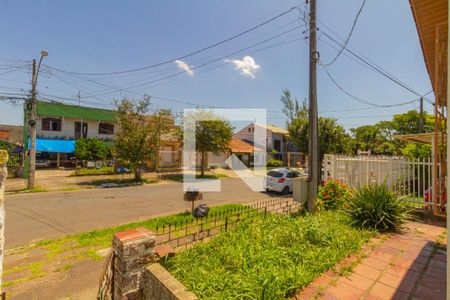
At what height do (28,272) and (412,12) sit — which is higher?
(412,12)

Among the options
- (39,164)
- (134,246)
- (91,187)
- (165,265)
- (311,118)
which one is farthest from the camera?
(39,164)

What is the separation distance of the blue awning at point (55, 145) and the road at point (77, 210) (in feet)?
39.5

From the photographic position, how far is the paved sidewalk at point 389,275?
2477 mm

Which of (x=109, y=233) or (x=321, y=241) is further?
(x=109, y=233)

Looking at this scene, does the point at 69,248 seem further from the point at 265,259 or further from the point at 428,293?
the point at 428,293

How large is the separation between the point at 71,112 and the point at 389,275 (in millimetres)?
29818

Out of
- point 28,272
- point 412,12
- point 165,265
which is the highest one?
point 412,12

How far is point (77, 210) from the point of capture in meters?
9.20

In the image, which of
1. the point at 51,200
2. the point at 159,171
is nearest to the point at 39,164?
the point at 159,171

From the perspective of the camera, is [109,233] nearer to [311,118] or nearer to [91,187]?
[311,118]

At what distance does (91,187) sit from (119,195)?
4014 millimetres

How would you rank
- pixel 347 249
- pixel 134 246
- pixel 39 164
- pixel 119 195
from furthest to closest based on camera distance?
1. pixel 39 164
2. pixel 119 195
3. pixel 347 249
4. pixel 134 246

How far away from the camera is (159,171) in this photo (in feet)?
79.4

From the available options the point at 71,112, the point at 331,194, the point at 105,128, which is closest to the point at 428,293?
the point at 331,194
